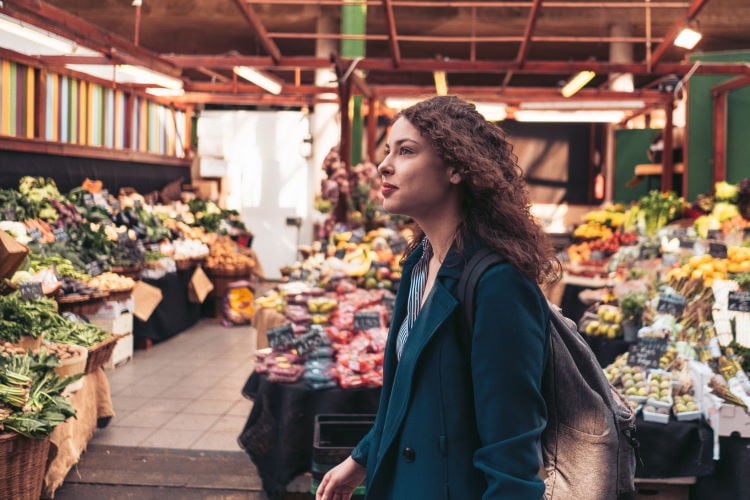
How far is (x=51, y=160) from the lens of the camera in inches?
357

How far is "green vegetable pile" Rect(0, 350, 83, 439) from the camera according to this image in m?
3.61

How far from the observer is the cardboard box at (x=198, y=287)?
9.92 m

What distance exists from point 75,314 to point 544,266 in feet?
18.3

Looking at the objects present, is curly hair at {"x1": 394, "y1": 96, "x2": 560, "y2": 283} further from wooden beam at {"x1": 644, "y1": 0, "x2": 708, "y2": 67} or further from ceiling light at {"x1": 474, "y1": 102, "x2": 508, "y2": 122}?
ceiling light at {"x1": 474, "y1": 102, "x2": 508, "y2": 122}

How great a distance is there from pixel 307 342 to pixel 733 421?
2.10 meters

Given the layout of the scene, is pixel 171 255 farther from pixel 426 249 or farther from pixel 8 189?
pixel 426 249

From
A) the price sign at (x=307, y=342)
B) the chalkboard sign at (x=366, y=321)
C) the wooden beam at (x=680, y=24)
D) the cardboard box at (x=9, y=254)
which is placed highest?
the wooden beam at (x=680, y=24)

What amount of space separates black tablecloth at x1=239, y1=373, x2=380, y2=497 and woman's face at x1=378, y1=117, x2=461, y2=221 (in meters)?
2.57

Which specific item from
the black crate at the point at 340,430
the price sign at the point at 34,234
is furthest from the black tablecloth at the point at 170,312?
the black crate at the point at 340,430

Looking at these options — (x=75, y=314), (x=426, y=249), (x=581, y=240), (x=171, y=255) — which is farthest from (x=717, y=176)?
(x=426, y=249)

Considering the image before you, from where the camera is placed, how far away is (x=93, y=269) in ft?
24.6

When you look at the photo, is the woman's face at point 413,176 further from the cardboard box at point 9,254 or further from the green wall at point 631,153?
the green wall at point 631,153

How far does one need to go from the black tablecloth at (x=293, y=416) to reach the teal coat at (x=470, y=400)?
→ 2.45 meters

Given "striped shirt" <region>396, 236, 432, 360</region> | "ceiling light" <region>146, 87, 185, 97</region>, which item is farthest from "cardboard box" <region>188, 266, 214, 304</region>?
"striped shirt" <region>396, 236, 432, 360</region>
